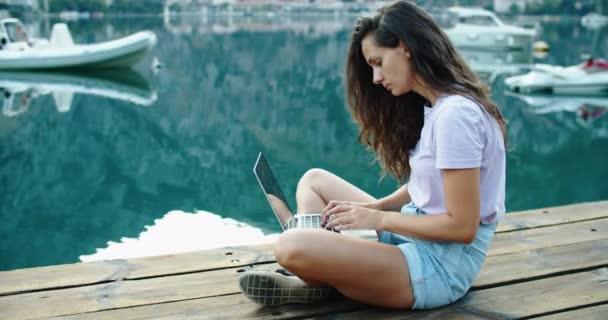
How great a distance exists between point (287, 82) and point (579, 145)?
6.14m

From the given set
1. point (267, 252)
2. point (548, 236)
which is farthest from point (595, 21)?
point (267, 252)

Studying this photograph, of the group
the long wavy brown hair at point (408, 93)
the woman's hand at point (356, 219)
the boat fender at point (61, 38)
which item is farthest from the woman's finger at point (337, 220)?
the boat fender at point (61, 38)

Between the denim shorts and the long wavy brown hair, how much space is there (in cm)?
15

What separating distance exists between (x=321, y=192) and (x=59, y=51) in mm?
10192

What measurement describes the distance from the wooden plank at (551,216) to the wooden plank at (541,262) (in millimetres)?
182

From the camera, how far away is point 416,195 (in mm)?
1341

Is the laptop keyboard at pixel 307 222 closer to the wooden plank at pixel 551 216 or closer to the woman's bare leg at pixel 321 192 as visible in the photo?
the woman's bare leg at pixel 321 192

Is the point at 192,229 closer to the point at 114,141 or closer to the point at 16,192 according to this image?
the point at 16,192

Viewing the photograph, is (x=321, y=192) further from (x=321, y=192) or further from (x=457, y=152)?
(x=457, y=152)

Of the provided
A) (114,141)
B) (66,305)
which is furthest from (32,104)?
(66,305)

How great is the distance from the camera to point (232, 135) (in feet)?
24.5

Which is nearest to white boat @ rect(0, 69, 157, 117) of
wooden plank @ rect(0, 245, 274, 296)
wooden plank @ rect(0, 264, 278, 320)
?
wooden plank @ rect(0, 245, 274, 296)

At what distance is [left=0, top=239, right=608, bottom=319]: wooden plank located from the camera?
1400 mm

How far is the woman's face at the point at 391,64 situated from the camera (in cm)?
124
